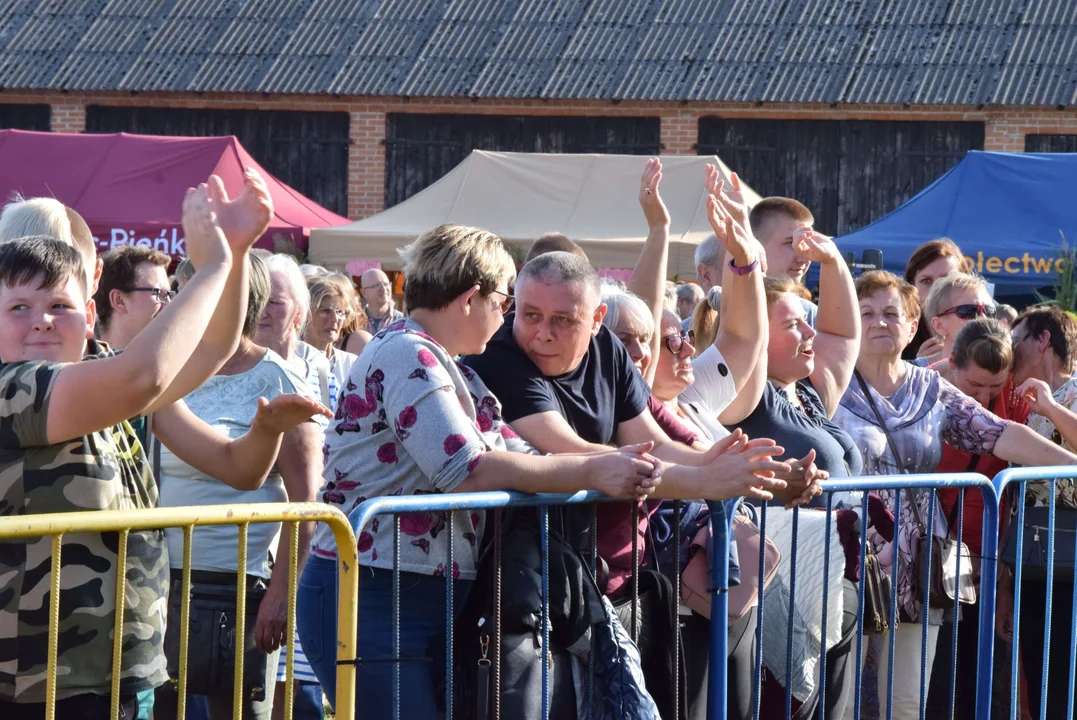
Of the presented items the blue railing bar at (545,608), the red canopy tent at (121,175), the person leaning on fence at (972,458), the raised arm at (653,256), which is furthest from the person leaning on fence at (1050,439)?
the red canopy tent at (121,175)

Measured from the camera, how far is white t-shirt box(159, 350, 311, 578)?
4.04 m

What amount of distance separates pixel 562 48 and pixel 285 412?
19.1 m

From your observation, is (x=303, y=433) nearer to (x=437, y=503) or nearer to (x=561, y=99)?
(x=437, y=503)

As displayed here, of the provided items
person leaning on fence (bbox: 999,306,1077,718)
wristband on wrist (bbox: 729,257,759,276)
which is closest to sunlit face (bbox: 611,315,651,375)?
wristband on wrist (bbox: 729,257,759,276)

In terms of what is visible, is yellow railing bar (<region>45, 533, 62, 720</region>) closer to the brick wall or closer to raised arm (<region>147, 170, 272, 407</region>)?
raised arm (<region>147, 170, 272, 407</region>)

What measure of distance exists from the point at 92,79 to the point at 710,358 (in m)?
19.6

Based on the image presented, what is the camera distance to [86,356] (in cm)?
308

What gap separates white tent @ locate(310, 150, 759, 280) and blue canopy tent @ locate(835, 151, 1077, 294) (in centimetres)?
169

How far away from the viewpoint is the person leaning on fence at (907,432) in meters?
4.92

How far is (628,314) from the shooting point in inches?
165

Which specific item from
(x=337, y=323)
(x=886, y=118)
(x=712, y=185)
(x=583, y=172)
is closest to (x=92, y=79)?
(x=583, y=172)

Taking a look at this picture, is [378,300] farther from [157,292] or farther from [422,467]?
[422,467]

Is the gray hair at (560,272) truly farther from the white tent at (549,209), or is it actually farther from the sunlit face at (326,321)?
the white tent at (549,209)

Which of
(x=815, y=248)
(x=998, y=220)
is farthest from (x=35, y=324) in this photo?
(x=998, y=220)
